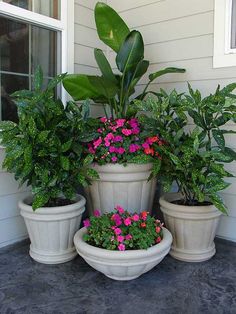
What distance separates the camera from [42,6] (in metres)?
2.52

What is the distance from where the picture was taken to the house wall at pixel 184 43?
8.20ft

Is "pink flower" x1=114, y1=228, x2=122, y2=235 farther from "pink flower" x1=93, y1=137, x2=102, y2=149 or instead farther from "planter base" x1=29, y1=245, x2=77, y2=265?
"pink flower" x1=93, y1=137, x2=102, y2=149

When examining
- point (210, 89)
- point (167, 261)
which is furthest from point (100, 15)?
point (167, 261)

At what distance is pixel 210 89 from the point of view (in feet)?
8.34

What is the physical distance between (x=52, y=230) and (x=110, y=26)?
1.62 meters

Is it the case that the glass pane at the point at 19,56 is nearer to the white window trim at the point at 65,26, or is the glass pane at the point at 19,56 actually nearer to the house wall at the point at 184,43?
the white window trim at the point at 65,26

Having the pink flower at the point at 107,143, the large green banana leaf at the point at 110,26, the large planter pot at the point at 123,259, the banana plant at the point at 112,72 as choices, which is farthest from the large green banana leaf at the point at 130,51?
the large planter pot at the point at 123,259

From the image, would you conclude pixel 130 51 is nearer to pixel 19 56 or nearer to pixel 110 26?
pixel 110 26

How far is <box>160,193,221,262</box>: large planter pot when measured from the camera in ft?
6.99

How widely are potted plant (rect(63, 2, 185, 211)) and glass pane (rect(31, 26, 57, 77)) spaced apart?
339mm

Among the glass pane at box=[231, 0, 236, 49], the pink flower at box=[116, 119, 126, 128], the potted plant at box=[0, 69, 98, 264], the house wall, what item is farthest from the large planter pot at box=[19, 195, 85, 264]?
the glass pane at box=[231, 0, 236, 49]

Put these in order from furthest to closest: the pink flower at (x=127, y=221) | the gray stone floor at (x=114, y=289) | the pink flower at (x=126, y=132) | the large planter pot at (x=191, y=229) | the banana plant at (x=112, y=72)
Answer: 1. the banana plant at (x=112, y=72)
2. the pink flower at (x=126, y=132)
3. the large planter pot at (x=191, y=229)
4. the pink flower at (x=127, y=221)
5. the gray stone floor at (x=114, y=289)

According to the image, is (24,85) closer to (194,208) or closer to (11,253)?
(11,253)

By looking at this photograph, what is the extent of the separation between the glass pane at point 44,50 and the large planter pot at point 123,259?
150 centimetres
